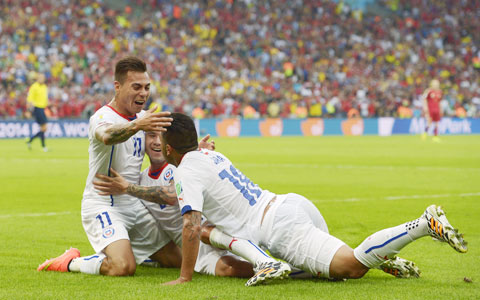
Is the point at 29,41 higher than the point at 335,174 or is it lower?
higher

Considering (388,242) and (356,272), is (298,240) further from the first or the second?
(388,242)

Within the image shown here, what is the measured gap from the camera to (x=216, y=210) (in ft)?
16.8

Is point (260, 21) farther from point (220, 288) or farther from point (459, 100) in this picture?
point (220, 288)

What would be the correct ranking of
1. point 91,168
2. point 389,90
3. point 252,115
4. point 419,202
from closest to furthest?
point 91,168, point 419,202, point 252,115, point 389,90

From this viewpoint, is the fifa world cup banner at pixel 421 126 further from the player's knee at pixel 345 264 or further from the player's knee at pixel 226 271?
the player's knee at pixel 345 264

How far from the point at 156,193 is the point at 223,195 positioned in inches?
28.8

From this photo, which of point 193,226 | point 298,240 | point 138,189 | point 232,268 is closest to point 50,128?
point 138,189

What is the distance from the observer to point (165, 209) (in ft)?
19.2

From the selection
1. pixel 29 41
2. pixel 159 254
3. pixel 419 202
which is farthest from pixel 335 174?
pixel 29 41

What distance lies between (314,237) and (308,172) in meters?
10.2

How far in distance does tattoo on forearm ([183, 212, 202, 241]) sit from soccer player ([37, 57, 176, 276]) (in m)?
0.79

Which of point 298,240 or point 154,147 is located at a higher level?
point 154,147

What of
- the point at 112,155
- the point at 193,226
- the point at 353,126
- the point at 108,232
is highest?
the point at 112,155

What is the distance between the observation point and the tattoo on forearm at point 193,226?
475cm
